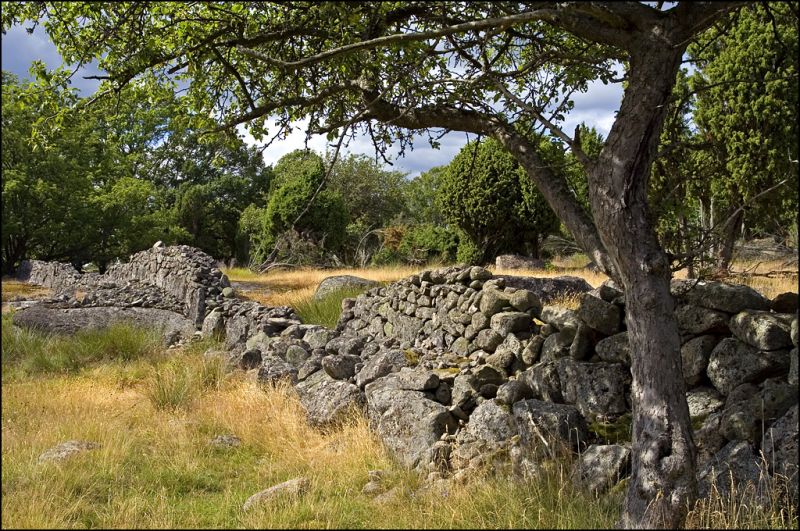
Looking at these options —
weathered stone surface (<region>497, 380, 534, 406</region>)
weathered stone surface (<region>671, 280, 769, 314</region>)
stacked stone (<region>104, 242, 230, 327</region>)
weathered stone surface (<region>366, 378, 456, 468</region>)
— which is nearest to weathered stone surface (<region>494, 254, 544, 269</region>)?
stacked stone (<region>104, 242, 230, 327</region>)

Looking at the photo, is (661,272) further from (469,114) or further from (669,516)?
(469,114)

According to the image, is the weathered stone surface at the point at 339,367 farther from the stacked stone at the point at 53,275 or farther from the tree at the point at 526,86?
the stacked stone at the point at 53,275

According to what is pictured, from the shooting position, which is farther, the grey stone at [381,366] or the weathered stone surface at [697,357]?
the grey stone at [381,366]

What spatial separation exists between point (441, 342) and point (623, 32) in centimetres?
474

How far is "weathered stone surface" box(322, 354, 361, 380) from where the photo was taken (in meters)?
7.25

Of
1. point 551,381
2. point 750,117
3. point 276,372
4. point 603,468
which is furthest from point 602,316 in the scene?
point 750,117

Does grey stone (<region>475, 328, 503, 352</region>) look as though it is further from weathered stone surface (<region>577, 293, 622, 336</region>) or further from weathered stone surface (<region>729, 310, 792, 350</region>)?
weathered stone surface (<region>729, 310, 792, 350</region>)

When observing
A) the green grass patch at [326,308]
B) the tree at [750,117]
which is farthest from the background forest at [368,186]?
the green grass patch at [326,308]

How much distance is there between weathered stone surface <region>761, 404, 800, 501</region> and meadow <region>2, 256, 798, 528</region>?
21 cm

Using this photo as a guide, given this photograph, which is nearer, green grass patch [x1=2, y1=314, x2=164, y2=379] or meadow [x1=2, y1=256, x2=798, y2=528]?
meadow [x1=2, y1=256, x2=798, y2=528]

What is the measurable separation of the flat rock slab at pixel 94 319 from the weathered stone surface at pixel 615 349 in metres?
8.85

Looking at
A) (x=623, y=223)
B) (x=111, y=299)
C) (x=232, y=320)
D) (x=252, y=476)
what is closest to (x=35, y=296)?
(x=111, y=299)

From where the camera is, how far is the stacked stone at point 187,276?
515 inches

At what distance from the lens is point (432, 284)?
28.1ft
